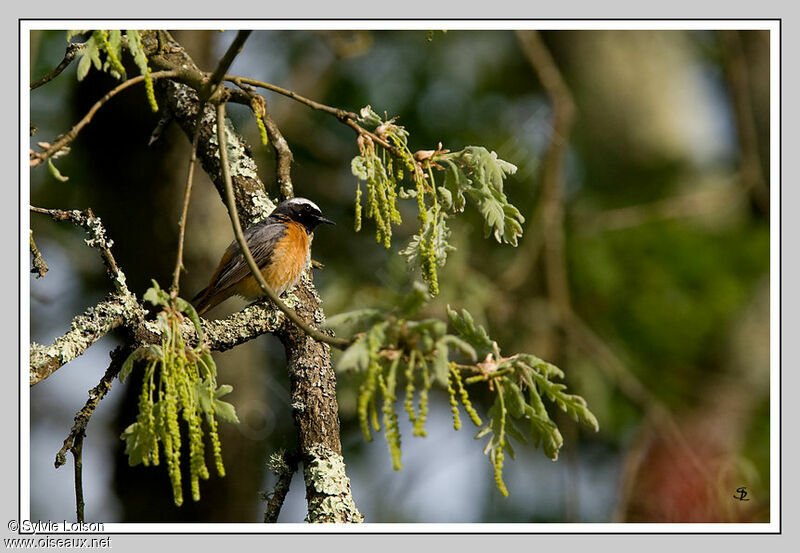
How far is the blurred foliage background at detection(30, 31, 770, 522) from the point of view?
538 cm

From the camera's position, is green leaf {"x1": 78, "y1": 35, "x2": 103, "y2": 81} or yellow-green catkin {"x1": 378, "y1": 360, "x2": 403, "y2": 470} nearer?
yellow-green catkin {"x1": 378, "y1": 360, "x2": 403, "y2": 470}

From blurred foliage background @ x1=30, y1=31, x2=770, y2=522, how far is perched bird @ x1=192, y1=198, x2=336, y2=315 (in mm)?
523

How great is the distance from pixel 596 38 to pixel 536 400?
285 inches

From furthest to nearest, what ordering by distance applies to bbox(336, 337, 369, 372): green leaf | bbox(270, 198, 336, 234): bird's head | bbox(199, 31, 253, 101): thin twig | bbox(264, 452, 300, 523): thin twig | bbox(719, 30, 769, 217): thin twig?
1. bbox(719, 30, 769, 217): thin twig
2. bbox(270, 198, 336, 234): bird's head
3. bbox(264, 452, 300, 523): thin twig
4. bbox(199, 31, 253, 101): thin twig
5. bbox(336, 337, 369, 372): green leaf

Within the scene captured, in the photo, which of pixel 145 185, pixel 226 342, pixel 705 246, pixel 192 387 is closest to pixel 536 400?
pixel 192 387

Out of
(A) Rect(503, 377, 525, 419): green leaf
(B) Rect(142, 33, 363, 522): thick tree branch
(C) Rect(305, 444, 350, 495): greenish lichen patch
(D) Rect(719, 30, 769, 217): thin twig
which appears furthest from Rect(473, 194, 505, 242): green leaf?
(D) Rect(719, 30, 769, 217): thin twig

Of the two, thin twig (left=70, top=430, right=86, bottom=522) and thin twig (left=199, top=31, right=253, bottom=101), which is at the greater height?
thin twig (left=199, top=31, right=253, bottom=101)

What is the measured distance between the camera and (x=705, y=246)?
6.55 m

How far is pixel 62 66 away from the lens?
115 inches

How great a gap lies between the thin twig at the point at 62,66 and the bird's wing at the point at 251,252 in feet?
3.13

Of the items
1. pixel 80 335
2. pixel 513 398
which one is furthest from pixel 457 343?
pixel 80 335

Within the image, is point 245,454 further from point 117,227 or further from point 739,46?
point 739,46

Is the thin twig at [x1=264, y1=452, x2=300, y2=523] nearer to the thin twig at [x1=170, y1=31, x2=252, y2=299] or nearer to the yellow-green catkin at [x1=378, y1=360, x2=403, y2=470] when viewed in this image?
the thin twig at [x1=170, y1=31, x2=252, y2=299]

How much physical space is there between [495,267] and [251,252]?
320 centimetres
